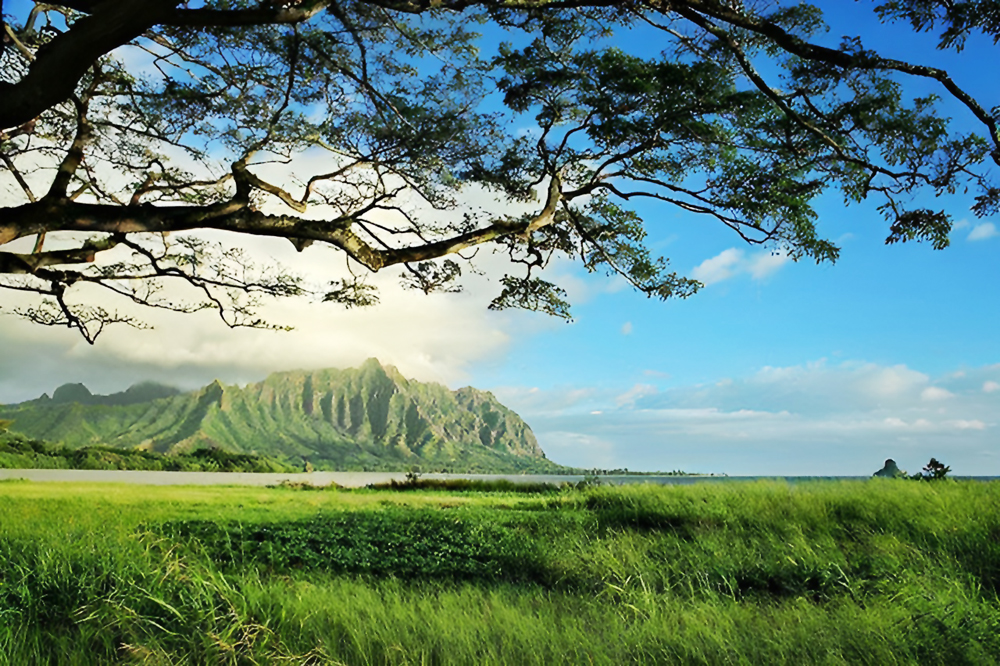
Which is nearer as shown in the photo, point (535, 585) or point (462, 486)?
point (535, 585)

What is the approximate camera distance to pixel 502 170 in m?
8.60

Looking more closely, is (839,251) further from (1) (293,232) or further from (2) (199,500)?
(2) (199,500)

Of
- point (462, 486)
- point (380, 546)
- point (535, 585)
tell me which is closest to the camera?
point (535, 585)

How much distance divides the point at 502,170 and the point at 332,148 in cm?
228

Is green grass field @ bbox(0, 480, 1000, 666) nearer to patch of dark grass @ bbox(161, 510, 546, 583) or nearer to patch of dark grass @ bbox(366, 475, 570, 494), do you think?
patch of dark grass @ bbox(161, 510, 546, 583)

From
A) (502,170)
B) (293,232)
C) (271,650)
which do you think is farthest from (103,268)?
(271,650)

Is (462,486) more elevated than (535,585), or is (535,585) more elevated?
(535,585)

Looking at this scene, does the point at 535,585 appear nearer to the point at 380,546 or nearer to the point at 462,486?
the point at 380,546

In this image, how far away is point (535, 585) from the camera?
525cm

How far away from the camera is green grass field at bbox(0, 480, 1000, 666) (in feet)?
9.91

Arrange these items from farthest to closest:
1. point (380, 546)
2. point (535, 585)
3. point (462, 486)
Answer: point (462, 486)
point (380, 546)
point (535, 585)

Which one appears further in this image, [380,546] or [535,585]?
[380,546]

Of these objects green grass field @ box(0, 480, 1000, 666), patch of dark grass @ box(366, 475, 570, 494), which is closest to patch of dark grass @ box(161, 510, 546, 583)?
green grass field @ box(0, 480, 1000, 666)

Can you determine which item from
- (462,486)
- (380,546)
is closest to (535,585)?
(380,546)
